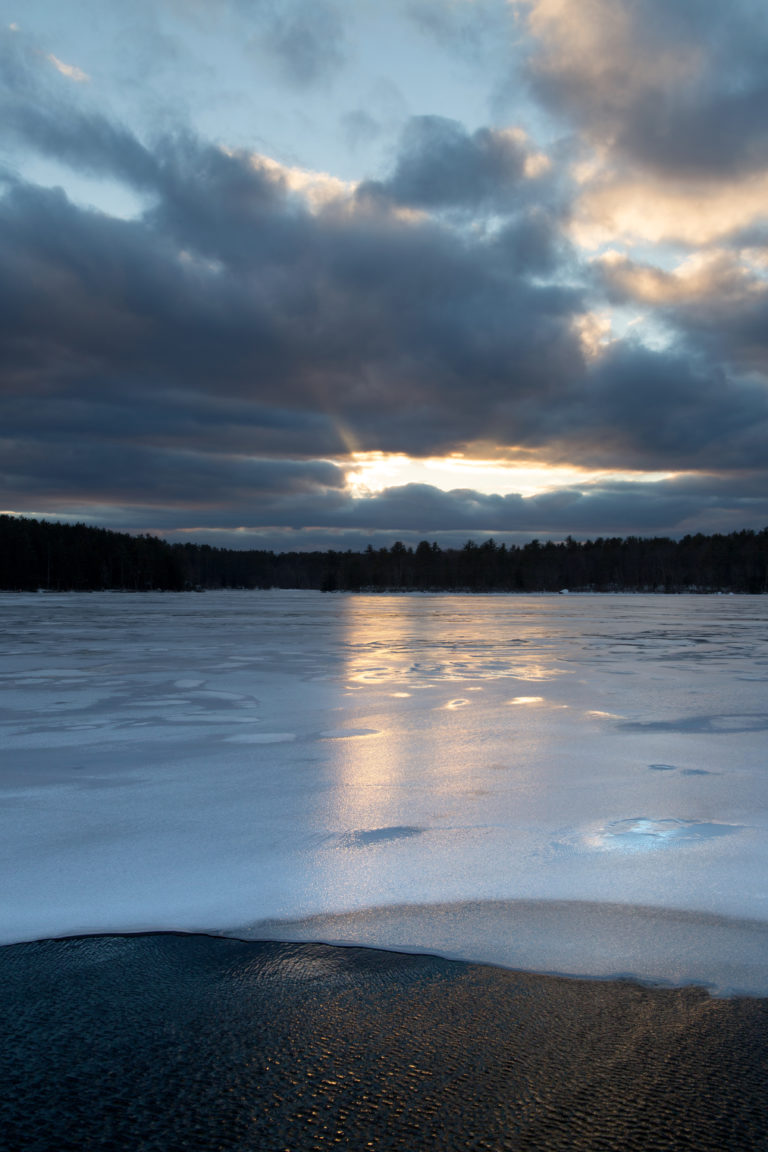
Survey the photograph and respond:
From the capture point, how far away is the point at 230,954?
8.08ft

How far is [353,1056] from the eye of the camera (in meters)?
1.91

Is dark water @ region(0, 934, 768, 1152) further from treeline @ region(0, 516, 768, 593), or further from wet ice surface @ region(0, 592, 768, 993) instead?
treeline @ region(0, 516, 768, 593)

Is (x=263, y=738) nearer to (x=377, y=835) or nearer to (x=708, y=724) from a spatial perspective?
(x=377, y=835)

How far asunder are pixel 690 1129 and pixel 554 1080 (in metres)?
0.31

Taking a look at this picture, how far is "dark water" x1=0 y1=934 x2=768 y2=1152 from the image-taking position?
1.64m

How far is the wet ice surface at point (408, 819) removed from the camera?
263cm

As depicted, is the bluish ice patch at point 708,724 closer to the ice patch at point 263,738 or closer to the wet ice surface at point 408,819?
the wet ice surface at point 408,819

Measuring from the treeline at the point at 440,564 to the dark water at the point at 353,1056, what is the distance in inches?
3317

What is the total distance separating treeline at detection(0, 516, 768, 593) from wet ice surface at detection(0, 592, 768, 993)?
265 ft

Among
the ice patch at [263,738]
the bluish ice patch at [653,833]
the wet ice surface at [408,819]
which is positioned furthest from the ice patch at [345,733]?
the bluish ice patch at [653,833]

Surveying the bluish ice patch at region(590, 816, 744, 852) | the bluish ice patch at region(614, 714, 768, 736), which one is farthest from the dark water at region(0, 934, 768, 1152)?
the bluish ice patch at region(614, 714, 768, 736)

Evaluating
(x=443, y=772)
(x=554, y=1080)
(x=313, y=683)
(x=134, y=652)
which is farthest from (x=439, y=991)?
(x=134, y=652)

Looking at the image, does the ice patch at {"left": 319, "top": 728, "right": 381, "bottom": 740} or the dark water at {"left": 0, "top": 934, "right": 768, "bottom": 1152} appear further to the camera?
the ice patch at {"left": 319, "top": 728, "right": 381, "bottom": 740}

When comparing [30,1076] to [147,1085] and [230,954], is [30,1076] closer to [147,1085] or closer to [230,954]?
[147,1085]
